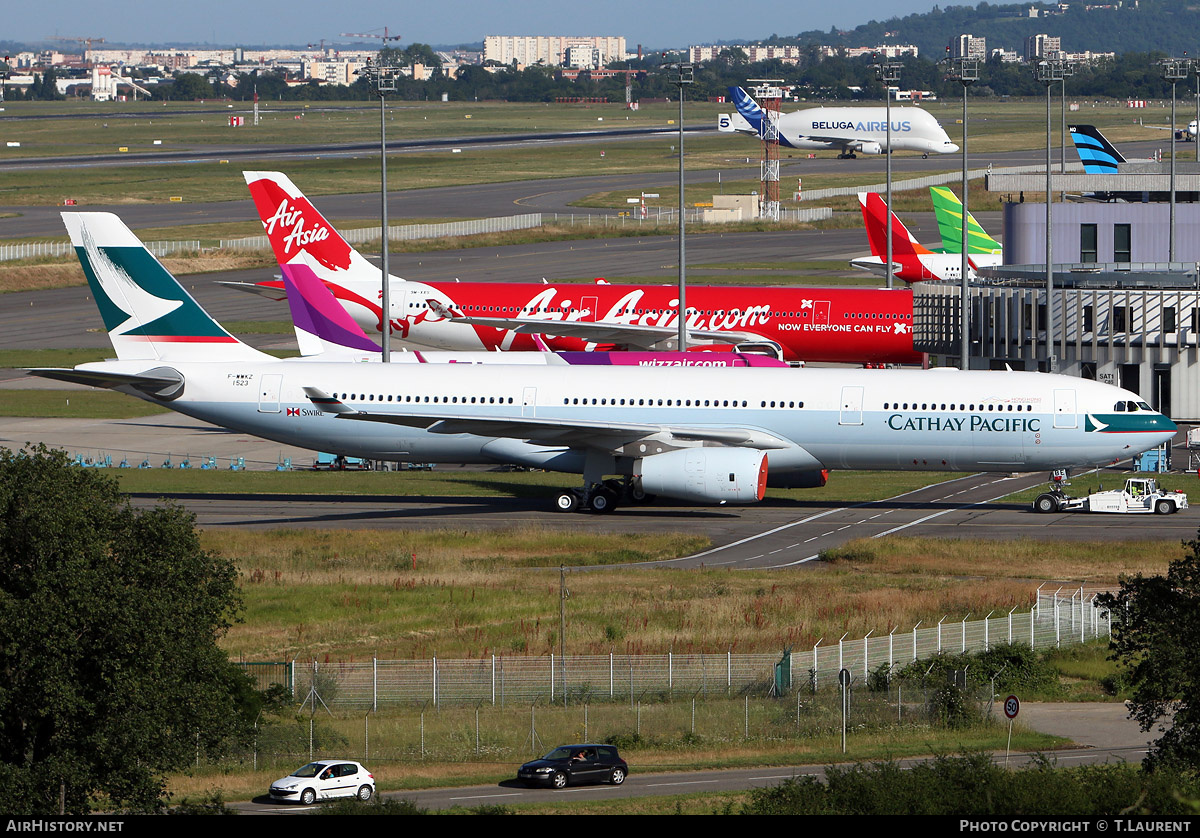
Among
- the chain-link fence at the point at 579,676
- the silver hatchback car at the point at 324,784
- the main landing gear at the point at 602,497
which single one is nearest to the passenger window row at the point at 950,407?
the main landing gear at the point at 602,497

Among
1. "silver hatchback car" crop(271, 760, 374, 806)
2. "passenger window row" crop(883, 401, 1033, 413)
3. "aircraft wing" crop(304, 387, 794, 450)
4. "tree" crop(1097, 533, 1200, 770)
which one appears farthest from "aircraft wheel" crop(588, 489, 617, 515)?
"tree" crop(1097, 533, 1200, 770)

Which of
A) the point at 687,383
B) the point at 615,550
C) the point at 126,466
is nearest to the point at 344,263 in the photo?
the point at 126,466

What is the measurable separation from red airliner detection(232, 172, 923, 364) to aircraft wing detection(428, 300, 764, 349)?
0.17 feet

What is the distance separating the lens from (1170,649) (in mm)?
27312

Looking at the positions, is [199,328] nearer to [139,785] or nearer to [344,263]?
[344,263]

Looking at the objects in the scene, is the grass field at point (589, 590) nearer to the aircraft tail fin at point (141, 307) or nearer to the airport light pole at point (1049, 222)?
the aircraft tail fin at point (141, 307)

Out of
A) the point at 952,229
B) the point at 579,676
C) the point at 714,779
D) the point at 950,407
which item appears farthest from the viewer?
the point at 952,229

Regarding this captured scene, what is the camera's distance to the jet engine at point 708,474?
54312 millimetres

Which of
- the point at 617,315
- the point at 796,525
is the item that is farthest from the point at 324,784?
the point at 617,315

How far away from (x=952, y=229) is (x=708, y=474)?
2313 inches

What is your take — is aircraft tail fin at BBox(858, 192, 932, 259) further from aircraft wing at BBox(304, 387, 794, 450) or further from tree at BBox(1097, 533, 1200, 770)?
tree at BBox(1097, 533, 1200, 770)

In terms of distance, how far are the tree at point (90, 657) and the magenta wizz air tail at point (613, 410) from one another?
24.7m

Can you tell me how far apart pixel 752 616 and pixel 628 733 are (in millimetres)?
8256

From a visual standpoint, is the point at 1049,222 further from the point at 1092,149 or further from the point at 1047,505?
the point at 1092,149
